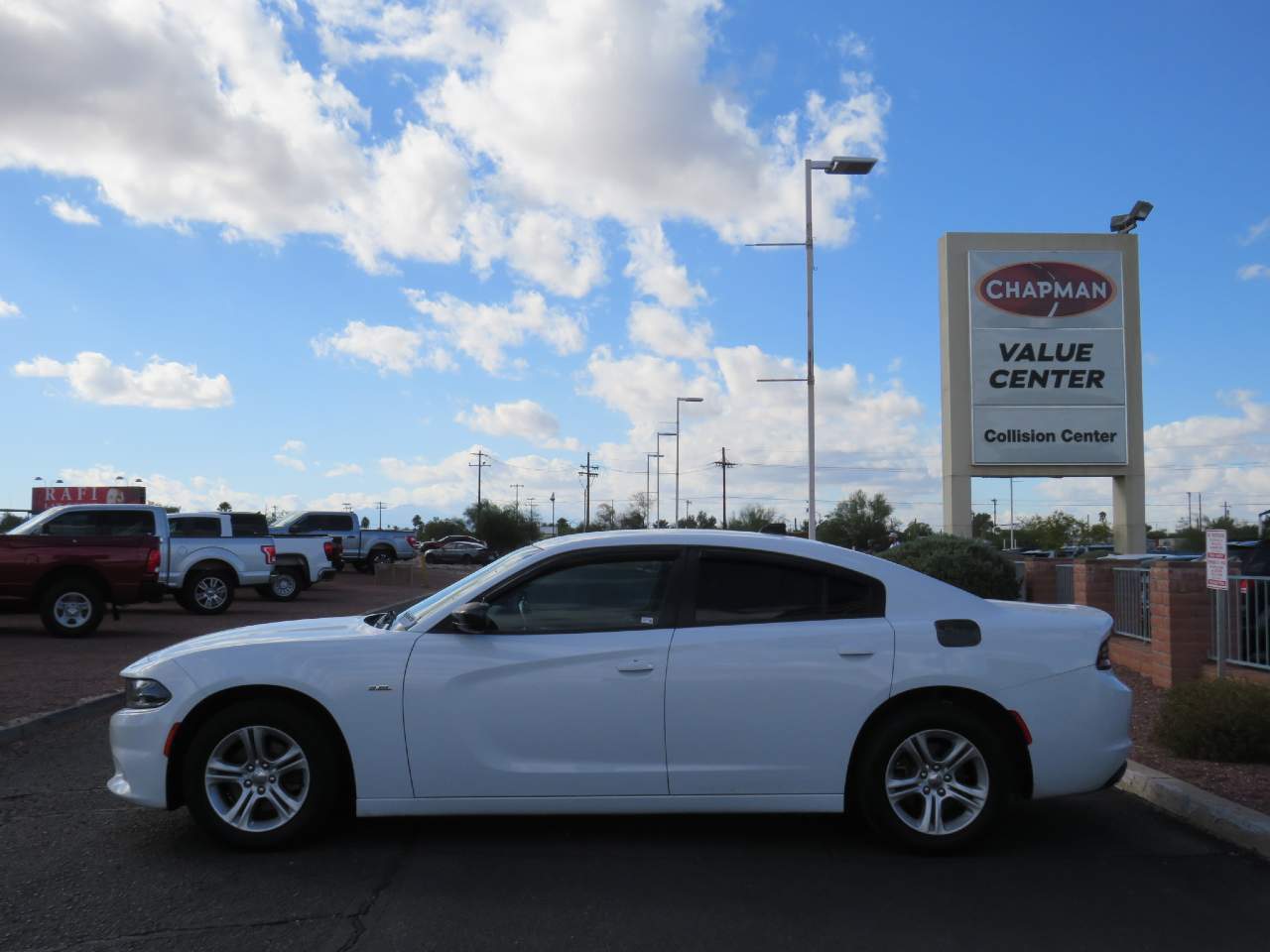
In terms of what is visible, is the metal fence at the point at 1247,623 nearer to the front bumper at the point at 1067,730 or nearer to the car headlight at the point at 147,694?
the front bumper at the point at 1067,730

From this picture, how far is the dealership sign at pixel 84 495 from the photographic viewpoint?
49688 millimetres

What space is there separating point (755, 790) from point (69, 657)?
11322 millimetres

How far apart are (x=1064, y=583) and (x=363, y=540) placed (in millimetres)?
30027

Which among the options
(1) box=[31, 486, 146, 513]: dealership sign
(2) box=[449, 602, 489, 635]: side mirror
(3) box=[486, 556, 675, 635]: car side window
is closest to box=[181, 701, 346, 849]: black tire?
(2) box=[449, 602, 489, 635]: side mirror

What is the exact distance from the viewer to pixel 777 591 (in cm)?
584

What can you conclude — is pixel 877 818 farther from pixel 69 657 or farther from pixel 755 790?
pixel 69 657

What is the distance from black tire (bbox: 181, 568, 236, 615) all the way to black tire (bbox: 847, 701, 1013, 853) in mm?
18030

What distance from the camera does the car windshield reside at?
19.1 feet

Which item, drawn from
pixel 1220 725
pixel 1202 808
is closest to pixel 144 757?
pixel 1202 808

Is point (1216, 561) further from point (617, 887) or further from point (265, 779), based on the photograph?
point (265, 779)

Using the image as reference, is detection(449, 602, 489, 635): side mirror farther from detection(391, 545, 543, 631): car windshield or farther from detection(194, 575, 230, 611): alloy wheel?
detection(194, 575, 230, 611): alloy wheel

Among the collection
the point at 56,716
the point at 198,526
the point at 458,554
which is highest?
the point at 198,526

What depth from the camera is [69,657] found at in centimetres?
1396

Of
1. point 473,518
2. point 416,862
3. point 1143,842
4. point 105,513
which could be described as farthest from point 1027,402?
point 473,518
